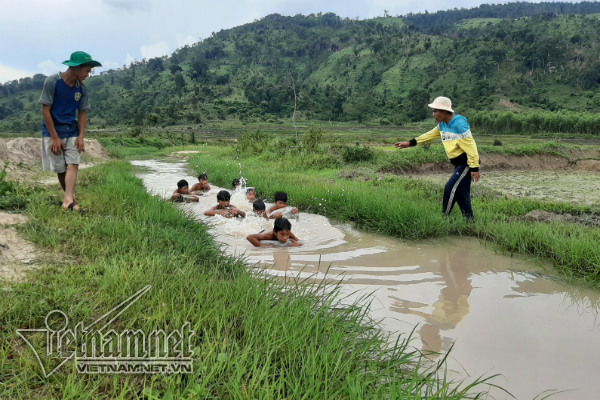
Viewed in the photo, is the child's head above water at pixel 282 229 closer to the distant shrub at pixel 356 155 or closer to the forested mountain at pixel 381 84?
the distant shrub at pixel 356 155

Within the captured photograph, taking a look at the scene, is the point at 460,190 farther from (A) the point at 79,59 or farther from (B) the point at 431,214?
(A) the point at 79,59

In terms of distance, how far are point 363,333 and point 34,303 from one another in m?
1.95

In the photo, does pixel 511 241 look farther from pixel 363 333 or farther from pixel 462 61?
pixel 462 61

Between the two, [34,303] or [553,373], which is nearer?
[34,303]

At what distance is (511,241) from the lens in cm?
502

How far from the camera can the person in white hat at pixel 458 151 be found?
17.8 feet

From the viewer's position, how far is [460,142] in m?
5.48

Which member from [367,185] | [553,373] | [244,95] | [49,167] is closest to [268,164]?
[367,185]

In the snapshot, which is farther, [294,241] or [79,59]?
[294,241]

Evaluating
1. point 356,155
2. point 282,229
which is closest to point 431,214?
point 282,229

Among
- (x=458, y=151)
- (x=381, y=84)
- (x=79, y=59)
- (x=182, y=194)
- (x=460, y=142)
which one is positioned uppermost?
(x=381, y=84)

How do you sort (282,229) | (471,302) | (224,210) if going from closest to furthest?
1. (471,302)
2. (282,229)
3. (224,210)

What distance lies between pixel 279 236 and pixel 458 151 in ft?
9.55

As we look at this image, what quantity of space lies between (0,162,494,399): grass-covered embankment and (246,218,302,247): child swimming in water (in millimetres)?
1928
